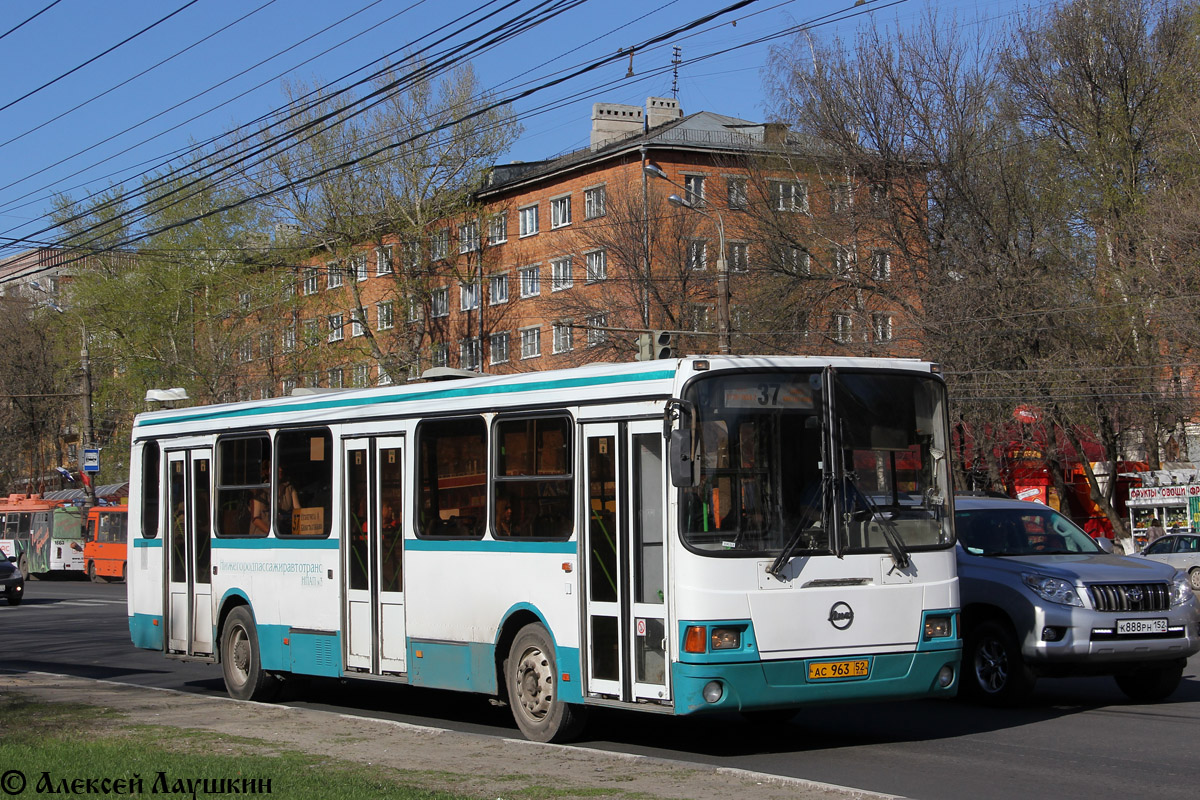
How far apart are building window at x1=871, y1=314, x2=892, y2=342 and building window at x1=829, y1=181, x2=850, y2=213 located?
10.2 ft

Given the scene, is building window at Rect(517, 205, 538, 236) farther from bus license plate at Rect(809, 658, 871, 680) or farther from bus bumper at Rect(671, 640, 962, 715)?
bus license plate at Rect(809, 658, 871, 680)

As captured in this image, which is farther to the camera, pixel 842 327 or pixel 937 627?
pixel 842 327

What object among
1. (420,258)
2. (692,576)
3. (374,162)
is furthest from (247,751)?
(420,258)

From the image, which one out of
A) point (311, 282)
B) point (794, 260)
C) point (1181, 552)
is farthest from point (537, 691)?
point (311, 282)

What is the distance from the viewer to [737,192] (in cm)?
4259

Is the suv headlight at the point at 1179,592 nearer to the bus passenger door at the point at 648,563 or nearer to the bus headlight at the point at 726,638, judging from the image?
the bus headlight at the point at 726,638

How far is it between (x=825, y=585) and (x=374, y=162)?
41.0 metres

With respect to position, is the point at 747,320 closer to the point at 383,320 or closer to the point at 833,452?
the point at 383,320

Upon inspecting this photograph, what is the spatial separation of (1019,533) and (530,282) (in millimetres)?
43907

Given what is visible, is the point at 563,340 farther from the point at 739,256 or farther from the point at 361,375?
the point at 739,256

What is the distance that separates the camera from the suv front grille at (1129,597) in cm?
1170

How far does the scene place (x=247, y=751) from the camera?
9523 millimetres

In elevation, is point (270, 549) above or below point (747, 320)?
below

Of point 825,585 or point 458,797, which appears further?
point 825,585
